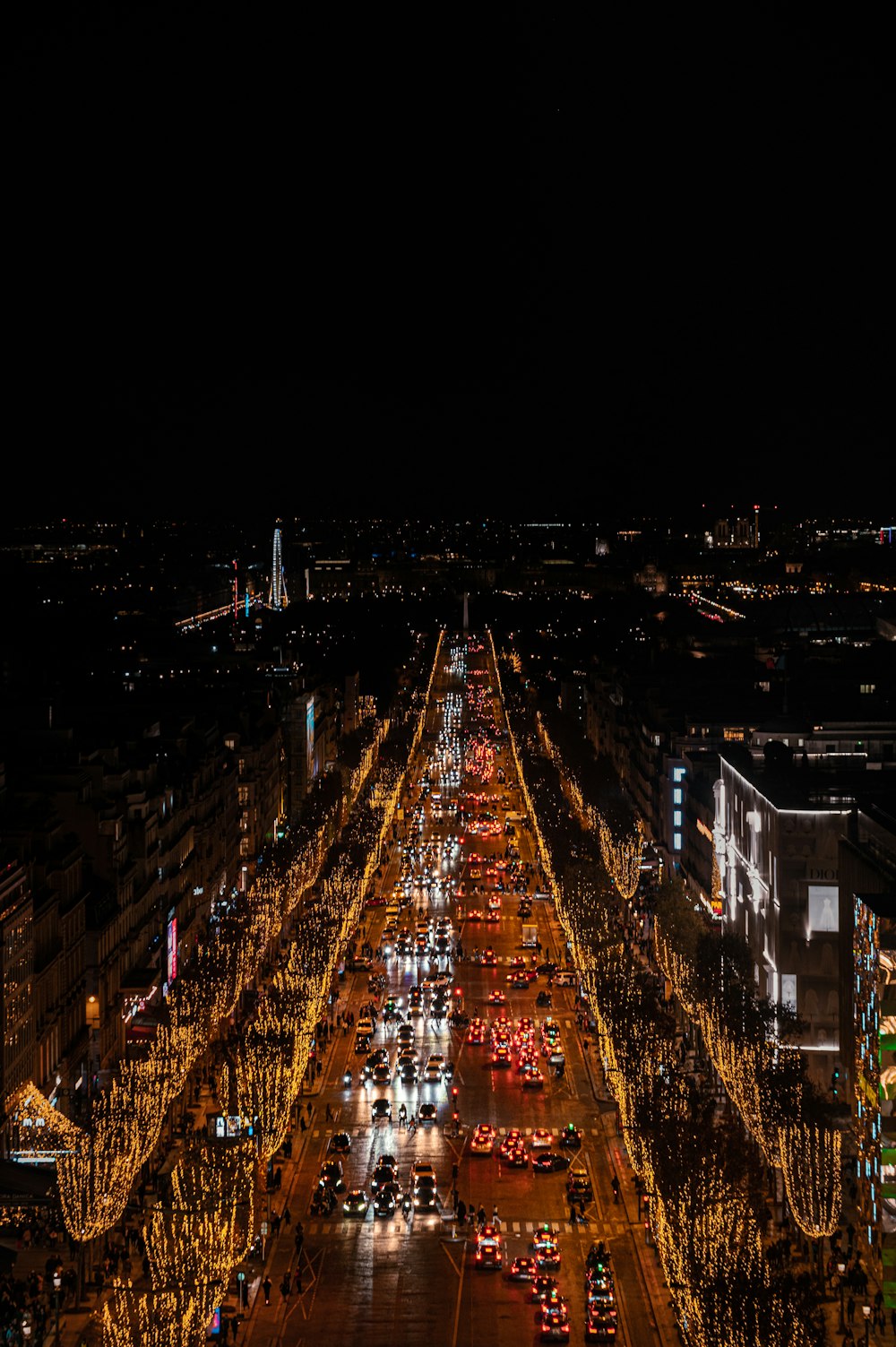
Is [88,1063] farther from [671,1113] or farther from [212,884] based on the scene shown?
[212,884]

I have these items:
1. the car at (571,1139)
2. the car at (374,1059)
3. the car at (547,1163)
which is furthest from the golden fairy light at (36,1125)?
the car at (374,1059)

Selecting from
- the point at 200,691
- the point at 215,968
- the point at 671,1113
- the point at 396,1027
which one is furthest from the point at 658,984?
the point at 200,691

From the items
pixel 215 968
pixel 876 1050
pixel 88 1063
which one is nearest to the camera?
pixel 876 1050

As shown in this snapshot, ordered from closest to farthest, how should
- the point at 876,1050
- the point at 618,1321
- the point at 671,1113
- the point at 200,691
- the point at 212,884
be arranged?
the point at 618,1321 → the point at 876,1050 → the point at 671,1113 → the point at 212,884 → the point at 200,691

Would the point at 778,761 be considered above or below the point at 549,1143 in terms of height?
above

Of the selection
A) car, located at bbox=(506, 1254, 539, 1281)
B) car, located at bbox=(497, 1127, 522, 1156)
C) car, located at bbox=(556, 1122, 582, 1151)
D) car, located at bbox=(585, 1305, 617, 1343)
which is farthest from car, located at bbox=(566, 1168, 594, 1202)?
car, located at bbox=(585, 1305, 617, 1343)

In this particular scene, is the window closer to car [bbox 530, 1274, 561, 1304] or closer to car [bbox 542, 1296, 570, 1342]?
car [bbox 530, 1274, 561, 1304]

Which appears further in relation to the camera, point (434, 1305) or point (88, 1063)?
point (88, 1063)

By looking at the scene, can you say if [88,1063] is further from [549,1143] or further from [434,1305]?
[434,1305]
